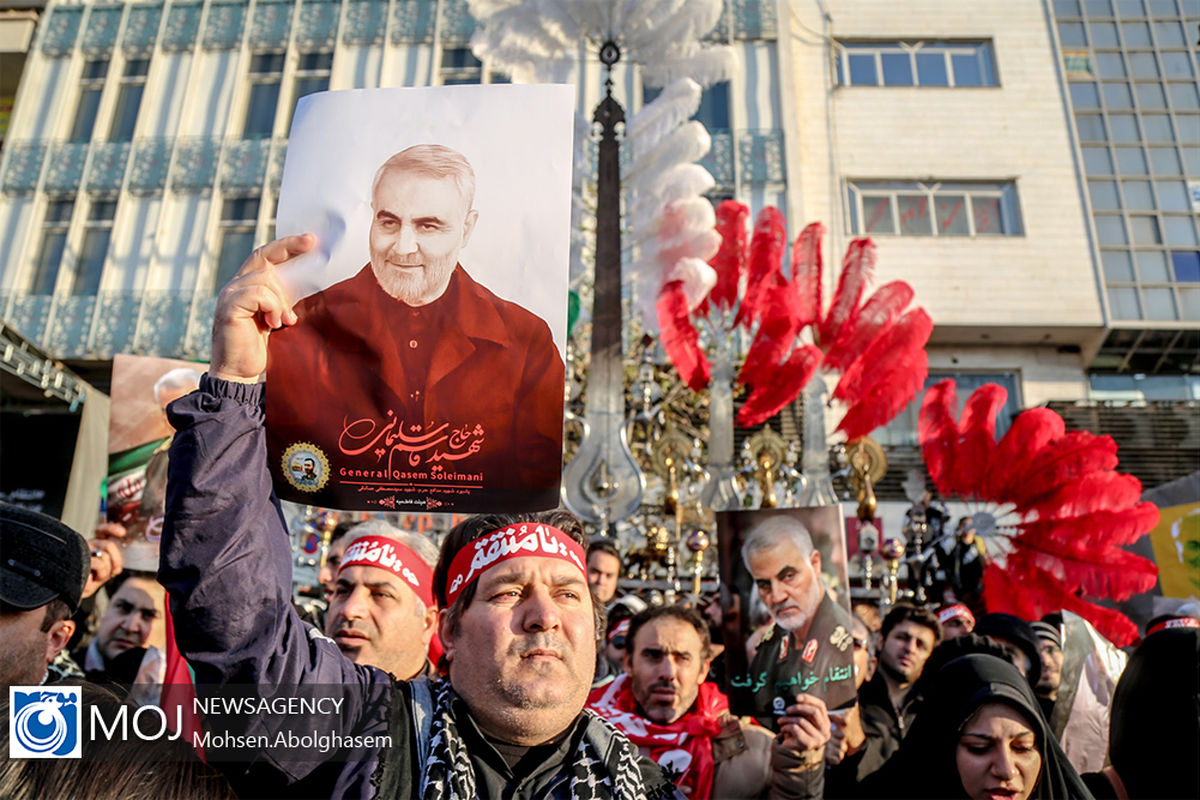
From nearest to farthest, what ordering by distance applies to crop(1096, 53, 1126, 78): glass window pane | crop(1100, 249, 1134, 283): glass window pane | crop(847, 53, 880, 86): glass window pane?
crop(1100, 249, 1134, 283): glass window pane < crop(1096, 53, 1126, 78): glass window pane < crop(847, 53, 880, 86): glass window pane

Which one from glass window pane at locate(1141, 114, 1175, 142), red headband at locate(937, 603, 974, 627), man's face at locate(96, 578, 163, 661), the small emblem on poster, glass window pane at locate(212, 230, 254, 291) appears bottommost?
man's face at locate(96, 578, 163, 661)

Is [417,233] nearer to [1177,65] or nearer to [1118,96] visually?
[1118,96]

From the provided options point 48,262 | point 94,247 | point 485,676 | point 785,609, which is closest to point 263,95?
point 94,247

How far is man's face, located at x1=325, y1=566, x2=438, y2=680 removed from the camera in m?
2.58

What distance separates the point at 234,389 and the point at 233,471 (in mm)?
175

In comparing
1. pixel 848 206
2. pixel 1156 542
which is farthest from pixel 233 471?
pixel 848 206

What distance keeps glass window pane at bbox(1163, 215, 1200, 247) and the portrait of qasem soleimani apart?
56.3 feet

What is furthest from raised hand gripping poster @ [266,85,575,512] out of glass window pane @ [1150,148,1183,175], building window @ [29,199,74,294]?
glass window pane @ [1150,148,1183,175]

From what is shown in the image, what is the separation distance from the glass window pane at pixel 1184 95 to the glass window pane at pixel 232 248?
59.2ft

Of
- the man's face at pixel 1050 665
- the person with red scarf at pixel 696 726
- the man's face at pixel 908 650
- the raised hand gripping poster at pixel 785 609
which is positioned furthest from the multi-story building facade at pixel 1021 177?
the person with red scarf at pixel 696 726

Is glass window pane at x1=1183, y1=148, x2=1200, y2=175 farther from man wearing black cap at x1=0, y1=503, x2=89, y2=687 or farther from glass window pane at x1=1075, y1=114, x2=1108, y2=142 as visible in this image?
man wearing black cap at x1=0, y1=503, x2=89, y2=687

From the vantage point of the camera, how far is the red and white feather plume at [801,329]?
629 centimetres

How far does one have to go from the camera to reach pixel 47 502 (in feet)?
30.0

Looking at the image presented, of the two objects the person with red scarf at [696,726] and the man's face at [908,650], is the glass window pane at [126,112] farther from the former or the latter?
the man's face at [908,650]
